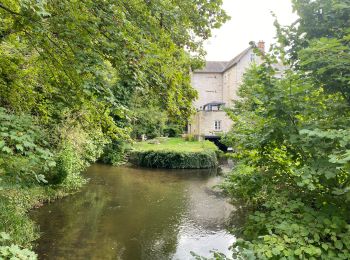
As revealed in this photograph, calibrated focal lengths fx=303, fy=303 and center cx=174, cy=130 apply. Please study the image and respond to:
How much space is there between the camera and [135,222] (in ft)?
38.0

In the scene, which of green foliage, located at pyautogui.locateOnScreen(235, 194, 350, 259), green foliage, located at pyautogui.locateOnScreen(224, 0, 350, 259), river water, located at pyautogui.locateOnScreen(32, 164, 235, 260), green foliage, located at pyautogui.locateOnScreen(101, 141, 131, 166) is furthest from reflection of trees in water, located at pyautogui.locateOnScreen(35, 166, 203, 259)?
green foliage, located at pyautogui.locateOnScreen(101, 141, 131, 166)

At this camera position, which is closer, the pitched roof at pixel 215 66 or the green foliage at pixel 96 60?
the green foliage at pixel 96 60

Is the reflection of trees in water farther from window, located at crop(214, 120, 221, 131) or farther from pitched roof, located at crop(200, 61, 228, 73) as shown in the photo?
pitched roof, located at crop(200, 61, 228, 73)

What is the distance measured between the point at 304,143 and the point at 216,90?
1504 inches

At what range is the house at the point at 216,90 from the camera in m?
35.0

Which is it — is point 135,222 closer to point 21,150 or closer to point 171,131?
point 21,150

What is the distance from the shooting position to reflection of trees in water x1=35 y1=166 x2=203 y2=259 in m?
8.89

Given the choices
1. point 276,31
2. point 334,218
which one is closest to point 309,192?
point 334,218

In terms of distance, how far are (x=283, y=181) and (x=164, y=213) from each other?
29.5ft

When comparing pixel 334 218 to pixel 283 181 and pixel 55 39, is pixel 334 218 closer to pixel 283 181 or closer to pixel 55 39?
pixel 283 181

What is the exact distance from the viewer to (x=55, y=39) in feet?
18.1

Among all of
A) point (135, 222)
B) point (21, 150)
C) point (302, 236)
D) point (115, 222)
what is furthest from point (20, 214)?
point (302, 236)

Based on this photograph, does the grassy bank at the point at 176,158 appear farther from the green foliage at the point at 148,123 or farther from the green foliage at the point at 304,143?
the green foliage at the point at 304,143

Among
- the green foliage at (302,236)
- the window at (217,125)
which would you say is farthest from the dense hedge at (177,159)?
the green foliage at (302,236)
